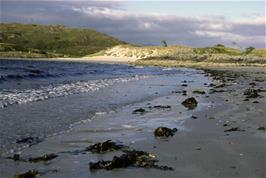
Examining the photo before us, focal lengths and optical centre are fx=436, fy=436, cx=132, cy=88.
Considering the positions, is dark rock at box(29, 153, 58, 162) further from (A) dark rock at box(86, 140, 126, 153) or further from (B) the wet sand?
(A) dark rock at box(86, 140, 126, 153)

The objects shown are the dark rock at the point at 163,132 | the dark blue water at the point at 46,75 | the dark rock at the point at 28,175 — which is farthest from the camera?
the dark blue water at the point at 46,75

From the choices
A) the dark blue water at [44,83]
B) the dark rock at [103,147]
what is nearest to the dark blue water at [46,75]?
the dark blue water at [44,83]

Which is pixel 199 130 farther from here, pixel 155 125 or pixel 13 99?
pixel 13 99

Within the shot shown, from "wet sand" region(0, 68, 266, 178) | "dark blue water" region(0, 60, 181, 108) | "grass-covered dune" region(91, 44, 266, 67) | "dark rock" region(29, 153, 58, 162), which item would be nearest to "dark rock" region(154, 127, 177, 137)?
"wet sand" region(0, 68, 266, 178)

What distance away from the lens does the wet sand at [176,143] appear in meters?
7.62

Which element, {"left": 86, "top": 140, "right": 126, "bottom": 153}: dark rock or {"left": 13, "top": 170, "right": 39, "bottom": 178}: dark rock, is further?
{"left": 86, "top": 140, "right": 126, "bottom": 153}: dark rock

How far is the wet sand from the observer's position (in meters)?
7.62

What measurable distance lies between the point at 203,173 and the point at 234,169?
60 centimetres

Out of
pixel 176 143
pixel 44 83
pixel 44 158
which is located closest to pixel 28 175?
pixel 44 158

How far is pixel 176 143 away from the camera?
32.4 feet

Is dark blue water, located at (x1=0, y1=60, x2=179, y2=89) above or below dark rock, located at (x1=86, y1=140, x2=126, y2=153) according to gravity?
below

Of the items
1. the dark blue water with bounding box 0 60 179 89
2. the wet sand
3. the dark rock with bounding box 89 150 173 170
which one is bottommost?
the dark blue water with bounding box 0 60 179 89

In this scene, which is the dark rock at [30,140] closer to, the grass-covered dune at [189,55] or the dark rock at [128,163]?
the dark rock at [128,163]

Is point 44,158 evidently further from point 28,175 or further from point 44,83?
point 44,83
